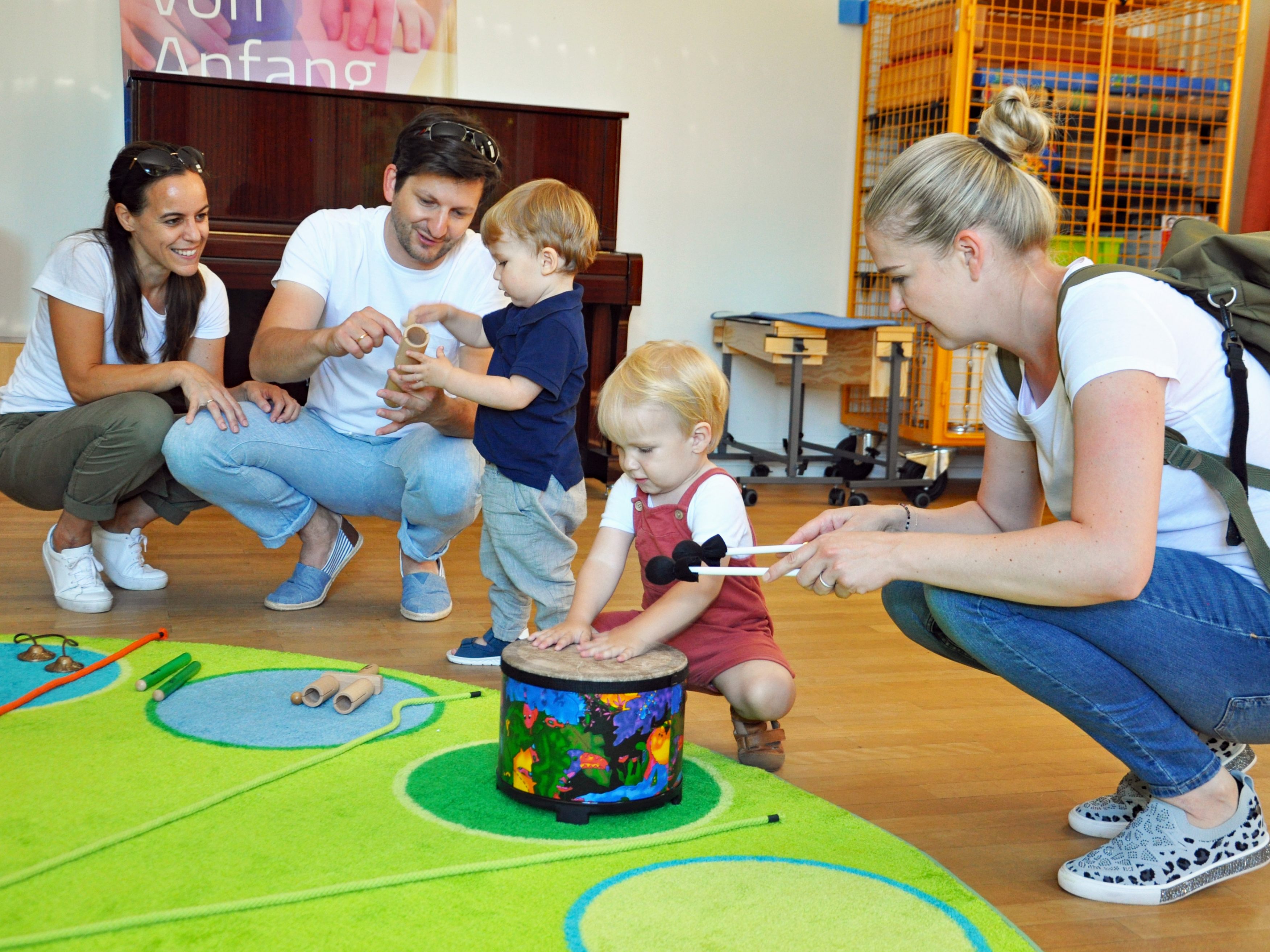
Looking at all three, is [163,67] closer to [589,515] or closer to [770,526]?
[589,515]

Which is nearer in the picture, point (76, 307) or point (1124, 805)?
point (1124, 805)

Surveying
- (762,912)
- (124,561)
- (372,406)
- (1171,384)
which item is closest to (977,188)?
(1171,384)

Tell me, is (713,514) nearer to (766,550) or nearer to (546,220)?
(766,550)

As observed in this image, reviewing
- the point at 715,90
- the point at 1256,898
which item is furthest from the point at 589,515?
the point at 1256,898

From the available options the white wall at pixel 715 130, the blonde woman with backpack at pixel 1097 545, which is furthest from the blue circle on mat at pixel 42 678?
Answer: the white wall at pixel 715 130

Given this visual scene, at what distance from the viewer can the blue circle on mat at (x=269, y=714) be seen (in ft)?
5.13

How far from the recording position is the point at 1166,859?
1265 millimetres

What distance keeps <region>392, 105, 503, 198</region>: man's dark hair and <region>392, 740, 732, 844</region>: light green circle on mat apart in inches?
41.5

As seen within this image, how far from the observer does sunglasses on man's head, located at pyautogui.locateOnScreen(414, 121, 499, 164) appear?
2066 millimetres

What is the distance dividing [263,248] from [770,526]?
1.63m

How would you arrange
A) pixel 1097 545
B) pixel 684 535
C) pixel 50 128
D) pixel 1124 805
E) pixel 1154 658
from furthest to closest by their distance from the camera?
pixel 50 128, pixel 684 535, pixel 1124 805, pixel 1154 658, pixel 1097 545

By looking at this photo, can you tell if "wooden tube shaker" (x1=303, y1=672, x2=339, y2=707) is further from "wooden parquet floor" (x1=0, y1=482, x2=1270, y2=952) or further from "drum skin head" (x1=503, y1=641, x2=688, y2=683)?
"drum skin head" (x1=503, y1=641, x2=688, y2=683)

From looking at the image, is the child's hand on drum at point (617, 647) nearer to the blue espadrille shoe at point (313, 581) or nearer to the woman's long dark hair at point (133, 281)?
the blue espadrille shoe at point (313, 581)

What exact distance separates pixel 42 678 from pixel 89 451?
59cm
